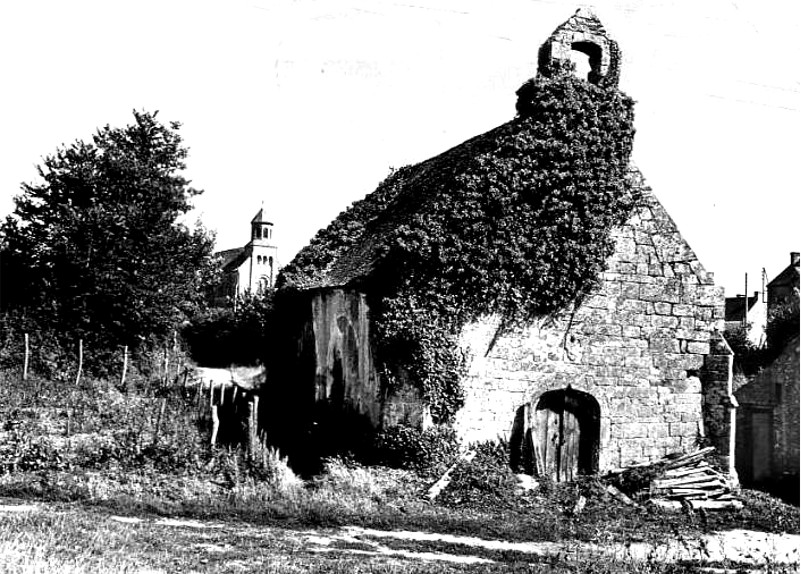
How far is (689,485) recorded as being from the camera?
51.0 feet

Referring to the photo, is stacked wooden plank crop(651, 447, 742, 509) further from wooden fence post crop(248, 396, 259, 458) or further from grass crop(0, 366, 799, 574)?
wooden fence post crop(248, 396, 259, 458)

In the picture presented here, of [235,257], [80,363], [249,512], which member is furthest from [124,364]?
[235,257]

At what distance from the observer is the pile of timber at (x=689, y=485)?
50.1 ft

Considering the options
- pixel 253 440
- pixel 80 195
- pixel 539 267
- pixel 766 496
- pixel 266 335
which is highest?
pixel 80 195

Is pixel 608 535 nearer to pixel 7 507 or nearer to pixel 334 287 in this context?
pixel 334 287

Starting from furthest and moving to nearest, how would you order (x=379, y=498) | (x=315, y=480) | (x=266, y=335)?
(x=266, y=335)
(x=315, y=480)
(x=379, y=498)

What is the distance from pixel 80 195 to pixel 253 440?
17.0m

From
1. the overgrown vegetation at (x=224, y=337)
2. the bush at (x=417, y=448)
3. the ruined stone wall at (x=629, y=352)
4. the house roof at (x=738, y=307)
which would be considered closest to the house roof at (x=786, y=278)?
the house roof at (x=738, y=307)

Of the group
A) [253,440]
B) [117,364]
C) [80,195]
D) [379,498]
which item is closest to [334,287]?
[253,440]

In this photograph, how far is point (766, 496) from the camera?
1655 centimetres

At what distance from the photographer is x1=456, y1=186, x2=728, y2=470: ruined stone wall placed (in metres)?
15.9

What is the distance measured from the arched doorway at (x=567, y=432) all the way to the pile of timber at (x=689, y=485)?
981mm

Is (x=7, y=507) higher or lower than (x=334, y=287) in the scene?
lower

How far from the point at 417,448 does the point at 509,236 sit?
15.4 ft
